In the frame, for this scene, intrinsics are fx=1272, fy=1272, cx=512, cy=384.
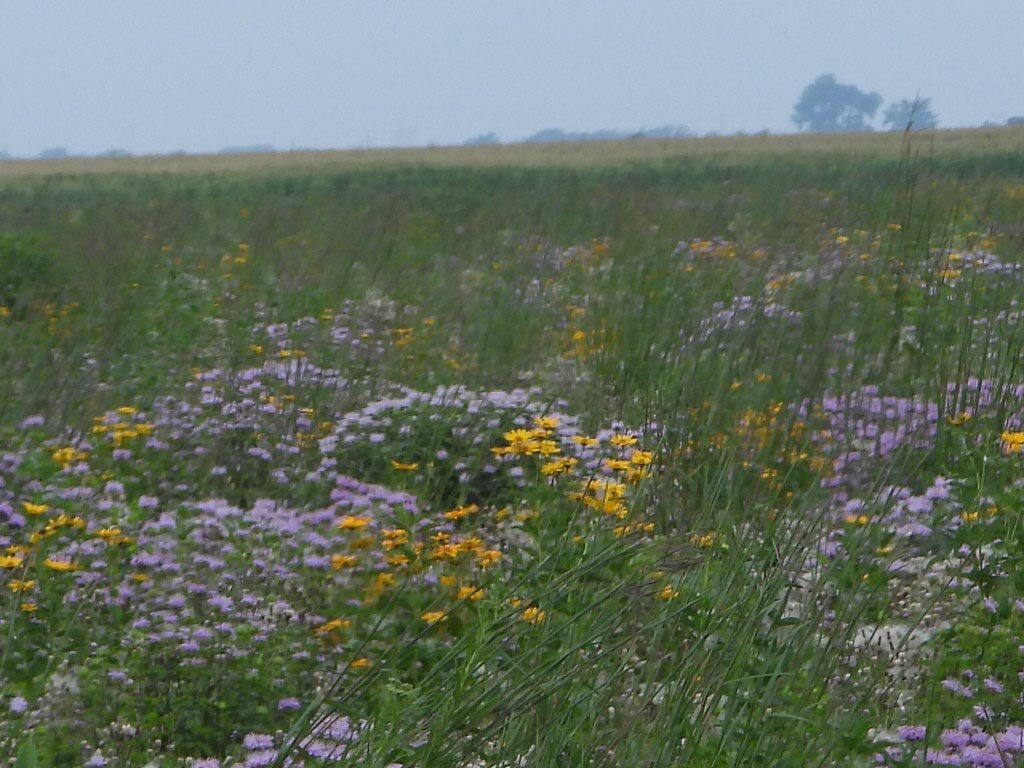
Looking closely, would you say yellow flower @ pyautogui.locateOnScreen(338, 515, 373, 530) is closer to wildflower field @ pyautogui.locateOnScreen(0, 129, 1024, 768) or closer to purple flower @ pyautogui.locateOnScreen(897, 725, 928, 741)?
wildflower field @ pyautogui.locateOnScreen(0, 129, 1024, 768)

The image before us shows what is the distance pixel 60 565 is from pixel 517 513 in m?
1.25

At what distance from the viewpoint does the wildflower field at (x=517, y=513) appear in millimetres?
1999

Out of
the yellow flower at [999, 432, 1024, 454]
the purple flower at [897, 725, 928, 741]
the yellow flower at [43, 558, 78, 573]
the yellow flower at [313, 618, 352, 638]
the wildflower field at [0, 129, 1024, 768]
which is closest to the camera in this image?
the wildflower field at [0, 129, 1024, 768]

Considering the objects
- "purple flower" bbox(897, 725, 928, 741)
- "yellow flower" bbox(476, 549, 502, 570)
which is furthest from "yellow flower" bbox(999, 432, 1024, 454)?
"yellow flower" bbox(476, 549, 502, 570)

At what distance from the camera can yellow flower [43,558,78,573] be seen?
2990 millimetres

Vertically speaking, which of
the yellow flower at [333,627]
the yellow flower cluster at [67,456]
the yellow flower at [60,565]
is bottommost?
the yellow flower at [333,627]

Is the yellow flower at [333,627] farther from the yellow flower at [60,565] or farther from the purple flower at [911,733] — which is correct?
the purple flower at [911,733]

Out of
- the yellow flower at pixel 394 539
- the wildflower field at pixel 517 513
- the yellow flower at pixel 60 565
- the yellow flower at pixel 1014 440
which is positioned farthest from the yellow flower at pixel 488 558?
the yellow flower at pixel 1014 440

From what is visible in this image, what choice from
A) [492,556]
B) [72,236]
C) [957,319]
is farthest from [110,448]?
[72,236]

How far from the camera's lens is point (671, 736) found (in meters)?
1.83

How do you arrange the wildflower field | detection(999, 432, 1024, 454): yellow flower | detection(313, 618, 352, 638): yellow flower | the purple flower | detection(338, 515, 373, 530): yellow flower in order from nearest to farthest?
1. the wildflower field
2. the purple flower
3. detection(313, 618, 352, 638): yellow flower
4. detection(338, 515, 373, 530): yellow flower
5. detection(999, 432, 1024, 454): yellow flower

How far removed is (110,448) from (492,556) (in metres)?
1.79

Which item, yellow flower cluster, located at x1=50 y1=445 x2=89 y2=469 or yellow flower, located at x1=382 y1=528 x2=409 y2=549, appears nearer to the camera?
yellow flower, located at x1=382 y1=528 x2=409 y2=549

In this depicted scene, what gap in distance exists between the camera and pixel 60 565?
299 cm
